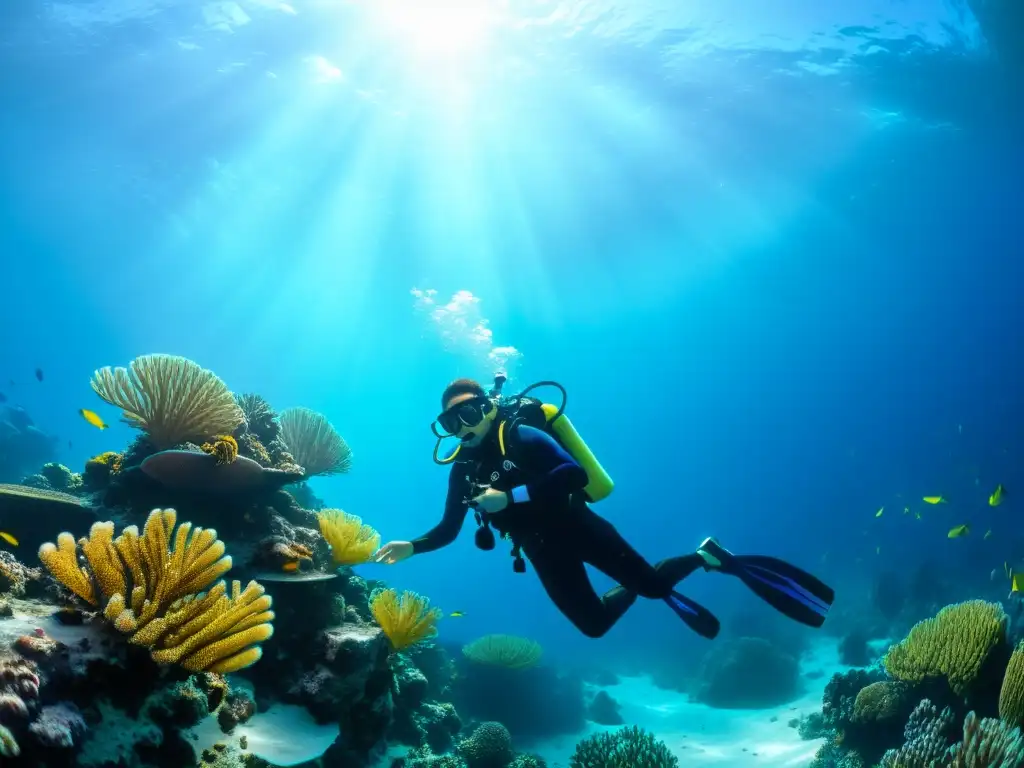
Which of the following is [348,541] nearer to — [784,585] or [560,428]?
[560,428]

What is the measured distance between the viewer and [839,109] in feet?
90.4

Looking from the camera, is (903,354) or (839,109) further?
(903,354)

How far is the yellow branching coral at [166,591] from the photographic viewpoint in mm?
2799

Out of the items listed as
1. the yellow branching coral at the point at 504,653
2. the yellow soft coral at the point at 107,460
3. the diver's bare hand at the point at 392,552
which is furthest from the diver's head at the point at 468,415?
the yellow branching coral at the point at 504,653

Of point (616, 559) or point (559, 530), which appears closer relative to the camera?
point (559, 530)

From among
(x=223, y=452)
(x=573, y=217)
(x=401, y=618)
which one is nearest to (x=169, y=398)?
(x=223, y=452)

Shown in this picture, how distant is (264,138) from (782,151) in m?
30.2

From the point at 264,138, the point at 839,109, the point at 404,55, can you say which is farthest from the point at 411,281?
the point at 839,109

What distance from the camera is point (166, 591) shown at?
9.49 feet

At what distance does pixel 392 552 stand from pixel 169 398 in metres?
3.10

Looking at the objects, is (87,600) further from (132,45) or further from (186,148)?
(186,148)

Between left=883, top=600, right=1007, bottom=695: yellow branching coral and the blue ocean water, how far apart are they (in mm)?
22919

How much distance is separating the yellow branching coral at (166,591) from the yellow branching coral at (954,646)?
7318mm

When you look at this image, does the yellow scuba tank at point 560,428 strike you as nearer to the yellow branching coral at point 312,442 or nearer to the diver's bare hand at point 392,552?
the diver's bare hand at point 392,552
